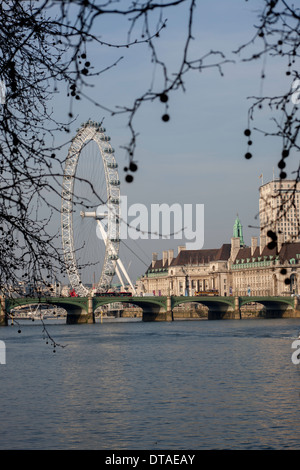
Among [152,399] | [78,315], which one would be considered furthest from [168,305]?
[152,399]

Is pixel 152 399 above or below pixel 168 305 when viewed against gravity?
below

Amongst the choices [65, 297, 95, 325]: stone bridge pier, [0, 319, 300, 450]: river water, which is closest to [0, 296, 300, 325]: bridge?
[65, 297, 95, 325]: stone bridge pier

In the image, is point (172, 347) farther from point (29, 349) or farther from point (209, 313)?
point (209, 313)

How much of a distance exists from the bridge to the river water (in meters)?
60.1

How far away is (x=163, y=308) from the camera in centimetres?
14888

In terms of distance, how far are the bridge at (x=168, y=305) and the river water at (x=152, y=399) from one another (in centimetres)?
6015

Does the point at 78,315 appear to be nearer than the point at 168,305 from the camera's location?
Yes

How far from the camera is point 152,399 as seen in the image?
37031 millimetres

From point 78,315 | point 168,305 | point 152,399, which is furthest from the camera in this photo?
point 168,305

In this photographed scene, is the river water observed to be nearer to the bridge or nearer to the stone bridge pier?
the bridge

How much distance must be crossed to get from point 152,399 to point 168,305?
108541 millimetres

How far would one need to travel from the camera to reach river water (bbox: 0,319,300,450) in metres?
26.7

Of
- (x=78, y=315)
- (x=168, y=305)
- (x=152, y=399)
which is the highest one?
(x=168, y=305)

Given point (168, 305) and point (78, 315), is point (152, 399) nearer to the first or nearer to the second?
point (78, 315)
